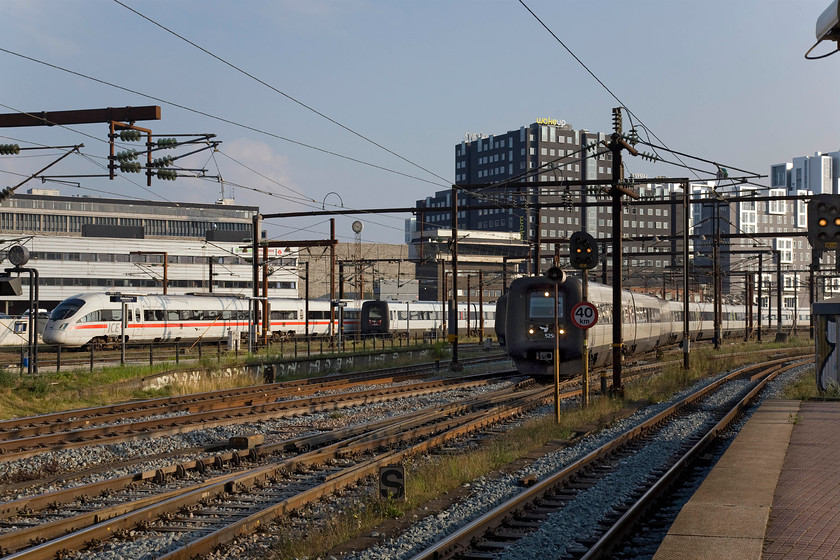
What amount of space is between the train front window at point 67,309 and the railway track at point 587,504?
114ft

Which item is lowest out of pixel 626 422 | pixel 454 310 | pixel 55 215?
pixel 626 422

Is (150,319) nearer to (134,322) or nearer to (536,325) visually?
(134,322)

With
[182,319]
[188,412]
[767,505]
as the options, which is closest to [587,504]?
[767,505]

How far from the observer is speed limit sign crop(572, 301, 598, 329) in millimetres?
17781

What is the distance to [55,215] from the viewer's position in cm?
10781

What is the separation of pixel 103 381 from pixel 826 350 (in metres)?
19.2

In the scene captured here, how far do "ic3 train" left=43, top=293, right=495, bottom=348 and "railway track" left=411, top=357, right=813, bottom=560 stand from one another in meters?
28.3

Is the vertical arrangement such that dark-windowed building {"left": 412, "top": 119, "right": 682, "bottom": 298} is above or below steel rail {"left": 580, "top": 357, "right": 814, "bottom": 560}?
above

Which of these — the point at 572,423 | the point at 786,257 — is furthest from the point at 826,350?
the point at 786,257

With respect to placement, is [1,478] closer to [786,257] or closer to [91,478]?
[91,478]

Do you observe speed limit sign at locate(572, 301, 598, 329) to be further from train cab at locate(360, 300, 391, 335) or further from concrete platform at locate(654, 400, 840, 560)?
train cab at locate(360, 300, 391, 335)

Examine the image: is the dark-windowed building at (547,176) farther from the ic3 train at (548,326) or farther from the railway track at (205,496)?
the railway track at (205,496)

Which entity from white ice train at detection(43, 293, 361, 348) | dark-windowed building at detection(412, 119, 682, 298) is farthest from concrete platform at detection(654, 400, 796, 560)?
dark-windowed building at detection(412, 119, 682, 298)

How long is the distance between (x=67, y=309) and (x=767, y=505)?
41.2 m
